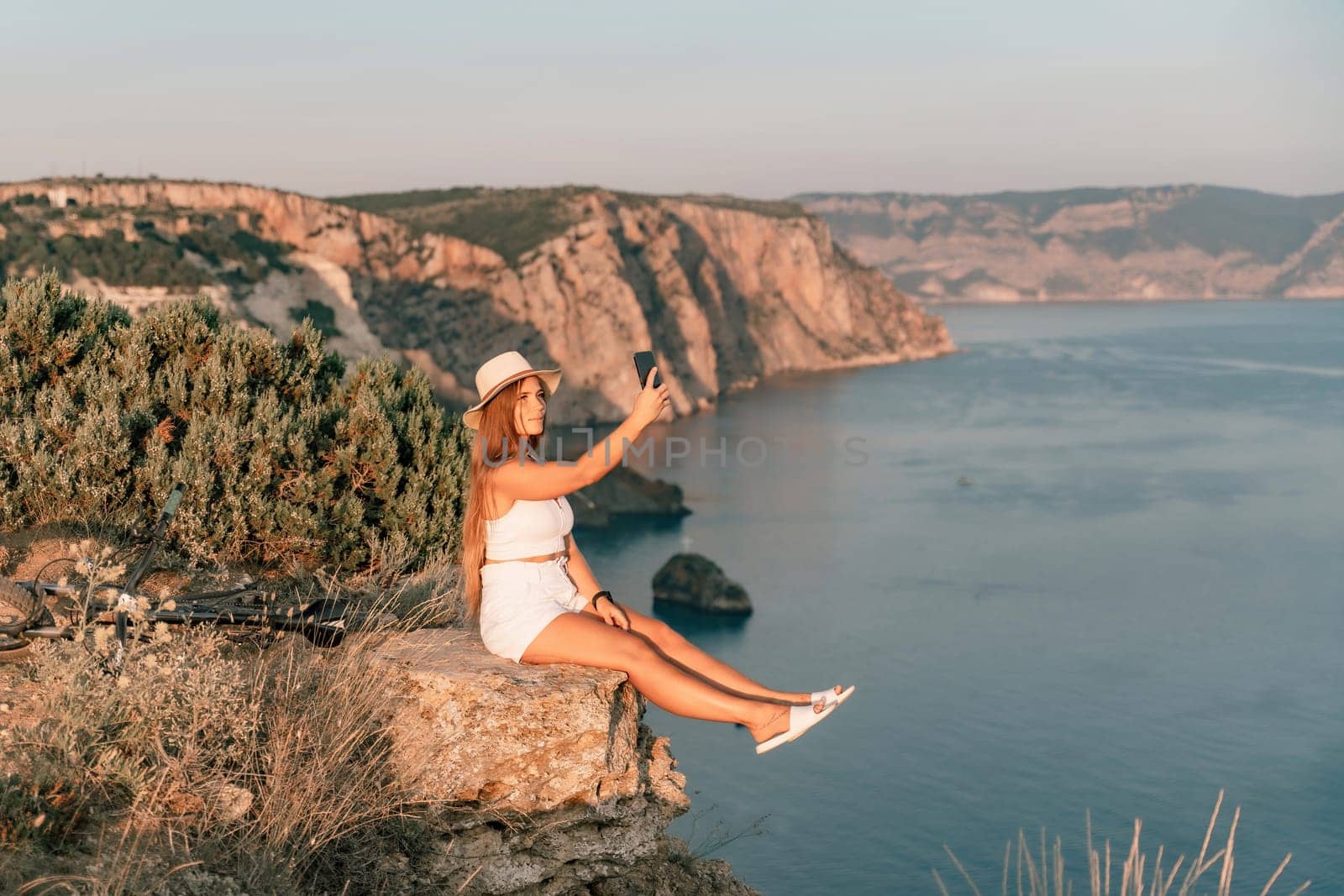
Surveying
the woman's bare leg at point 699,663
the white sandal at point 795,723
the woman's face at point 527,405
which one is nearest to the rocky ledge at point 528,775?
the woman's bare leg at point 699,663

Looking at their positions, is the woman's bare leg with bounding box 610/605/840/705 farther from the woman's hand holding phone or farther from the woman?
the woman's hand holding phone

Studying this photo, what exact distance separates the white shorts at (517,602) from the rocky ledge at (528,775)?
0.45 feet

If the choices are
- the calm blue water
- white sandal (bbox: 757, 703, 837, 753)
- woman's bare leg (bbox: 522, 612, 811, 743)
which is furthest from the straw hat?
the calm blue water

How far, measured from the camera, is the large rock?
58594 mm

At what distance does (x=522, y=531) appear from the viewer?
6301mm

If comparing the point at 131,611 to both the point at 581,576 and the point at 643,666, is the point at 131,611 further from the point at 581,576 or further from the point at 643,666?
the point at 643,666

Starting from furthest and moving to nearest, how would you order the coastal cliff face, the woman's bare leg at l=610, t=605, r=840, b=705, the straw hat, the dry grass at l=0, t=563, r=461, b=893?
the coastal cliff face < the straw hat < the woman's bare leg at l=610, t=605, r=840, b=705 < the dry grass at l=0, t=563, r=461, b=893

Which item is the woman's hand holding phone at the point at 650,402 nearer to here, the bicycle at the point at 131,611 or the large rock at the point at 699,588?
the bicycle at the point at 131,611

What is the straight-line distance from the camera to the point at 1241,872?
35.4 metres

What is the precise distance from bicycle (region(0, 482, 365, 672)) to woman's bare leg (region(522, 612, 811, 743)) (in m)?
1.32

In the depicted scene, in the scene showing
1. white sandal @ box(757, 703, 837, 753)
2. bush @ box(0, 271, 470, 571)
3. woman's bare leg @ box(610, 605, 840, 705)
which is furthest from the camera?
bush @ box(0, 271, 470, 571)

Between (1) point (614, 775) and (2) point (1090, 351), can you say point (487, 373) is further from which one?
(2) point (1090, 351)

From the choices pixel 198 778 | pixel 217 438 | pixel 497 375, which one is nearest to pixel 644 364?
pixel 497 375

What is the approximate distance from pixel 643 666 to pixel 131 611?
2368mm
